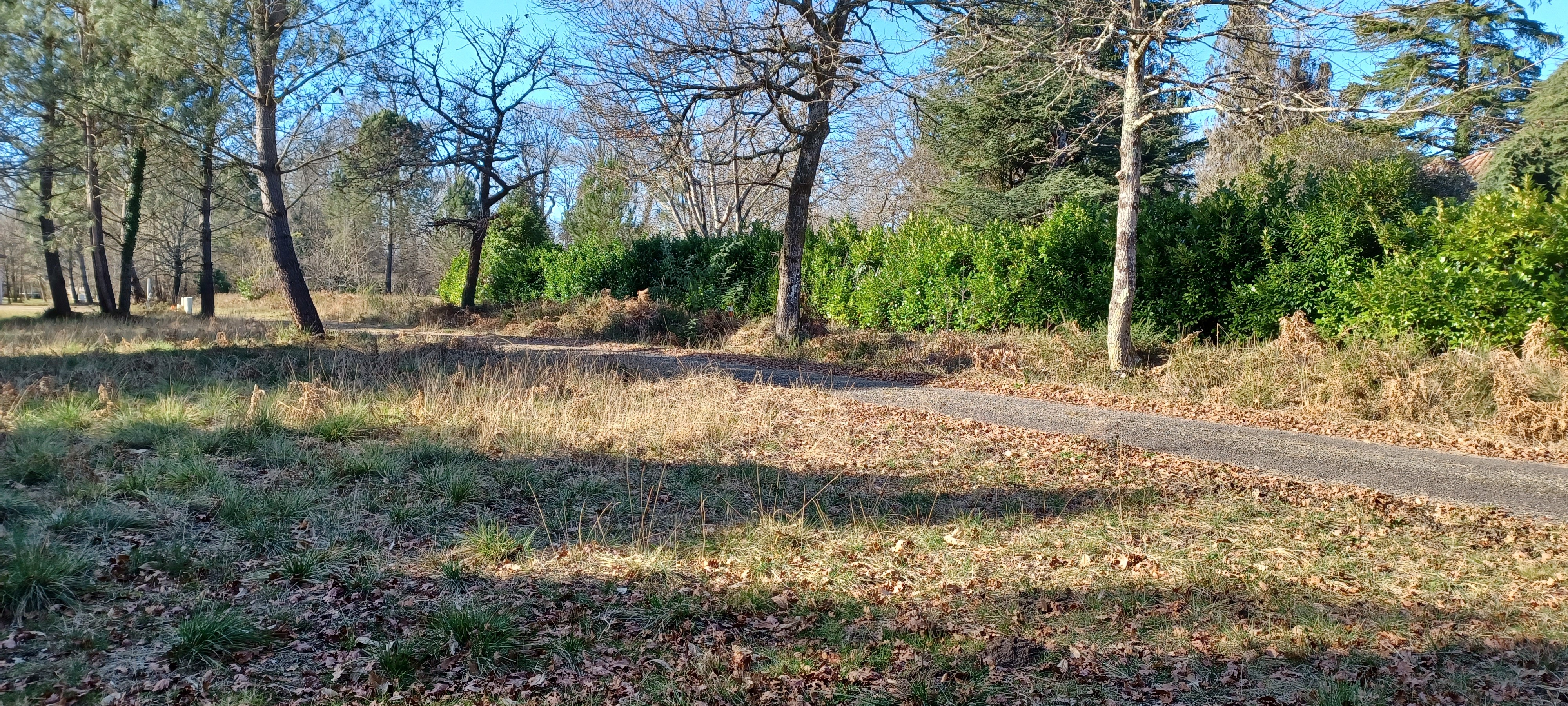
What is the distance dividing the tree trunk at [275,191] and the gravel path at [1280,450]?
1058 centimetres

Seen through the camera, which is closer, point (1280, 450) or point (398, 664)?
point (398, 664)

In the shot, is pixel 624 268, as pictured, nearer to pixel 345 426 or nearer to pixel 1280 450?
pixel 345 426

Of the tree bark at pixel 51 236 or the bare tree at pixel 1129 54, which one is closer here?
the bare tree at pixel 1129 54

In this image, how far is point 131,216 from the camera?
Answer: 20.8 metres

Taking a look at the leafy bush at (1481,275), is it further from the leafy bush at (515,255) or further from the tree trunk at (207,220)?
the leafy bush at (515,255)

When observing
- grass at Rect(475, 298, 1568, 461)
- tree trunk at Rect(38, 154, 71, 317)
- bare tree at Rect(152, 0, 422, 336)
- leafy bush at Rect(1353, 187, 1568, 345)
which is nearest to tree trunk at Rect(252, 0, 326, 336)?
bare tree at Rect(152, 0, 422, 336)

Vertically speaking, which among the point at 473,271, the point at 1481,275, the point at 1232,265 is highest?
the point at 473,271

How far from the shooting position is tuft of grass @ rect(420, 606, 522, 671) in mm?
3609

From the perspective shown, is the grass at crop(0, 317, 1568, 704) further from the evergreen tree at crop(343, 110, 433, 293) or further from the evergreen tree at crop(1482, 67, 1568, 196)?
the evergreen tree at crop(1482, 67, 1568, 196)

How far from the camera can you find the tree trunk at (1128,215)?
10.5 m

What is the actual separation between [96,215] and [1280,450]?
26369 millimetres

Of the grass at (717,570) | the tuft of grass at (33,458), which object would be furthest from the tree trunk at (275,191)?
the tuft of grass at (33,458)

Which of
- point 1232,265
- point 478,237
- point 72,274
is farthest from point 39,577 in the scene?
point 72,274

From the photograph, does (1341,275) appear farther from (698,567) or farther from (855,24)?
(698,567)
